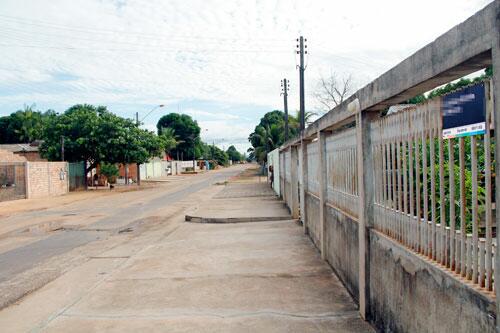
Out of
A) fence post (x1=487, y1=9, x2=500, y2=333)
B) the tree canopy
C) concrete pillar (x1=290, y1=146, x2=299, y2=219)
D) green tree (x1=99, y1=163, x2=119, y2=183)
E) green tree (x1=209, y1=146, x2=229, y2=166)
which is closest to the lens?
fence post (x1=487, y1=9, x2=500, y2=333)

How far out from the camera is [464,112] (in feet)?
9.55

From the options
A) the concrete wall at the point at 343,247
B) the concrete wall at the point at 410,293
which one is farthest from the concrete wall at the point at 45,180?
the concrete wall at the point at 410,293

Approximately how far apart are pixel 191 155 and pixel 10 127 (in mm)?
39214

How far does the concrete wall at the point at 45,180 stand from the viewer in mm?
29070

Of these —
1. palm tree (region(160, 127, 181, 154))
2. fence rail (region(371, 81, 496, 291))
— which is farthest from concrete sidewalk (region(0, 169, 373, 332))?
palm tree (region(160, 127, 181, 154))

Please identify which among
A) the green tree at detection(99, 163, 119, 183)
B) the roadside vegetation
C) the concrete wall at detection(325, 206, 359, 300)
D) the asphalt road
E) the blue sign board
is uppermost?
the roadside vegetation

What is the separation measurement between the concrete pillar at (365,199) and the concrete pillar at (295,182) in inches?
340

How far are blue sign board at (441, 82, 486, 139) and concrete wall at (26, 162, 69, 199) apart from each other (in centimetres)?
2879

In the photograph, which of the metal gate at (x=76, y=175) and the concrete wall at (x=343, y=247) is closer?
the concrete wall at (x=343, y=247)

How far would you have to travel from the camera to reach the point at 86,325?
5.38 meters

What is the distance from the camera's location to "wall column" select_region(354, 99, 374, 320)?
5.13 m

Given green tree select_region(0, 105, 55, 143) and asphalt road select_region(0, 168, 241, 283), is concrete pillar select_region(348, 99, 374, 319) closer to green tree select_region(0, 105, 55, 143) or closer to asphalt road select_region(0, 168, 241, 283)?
asphalt road select_region(0, 168, 241, 283)

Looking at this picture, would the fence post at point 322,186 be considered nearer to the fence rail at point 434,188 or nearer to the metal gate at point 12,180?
the fence rail at point 434,188

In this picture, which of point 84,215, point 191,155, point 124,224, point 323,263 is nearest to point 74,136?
point 84,215
